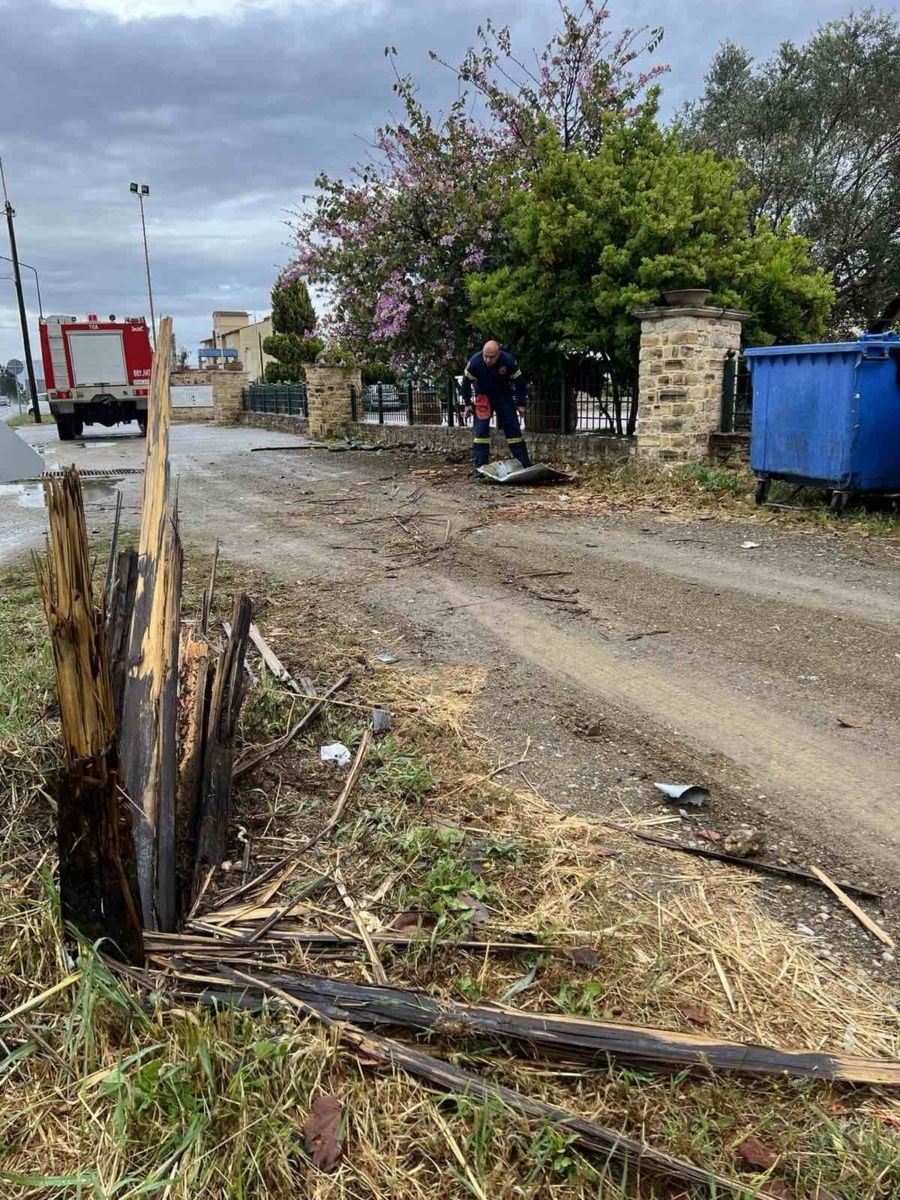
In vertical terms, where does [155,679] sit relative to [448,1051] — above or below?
above

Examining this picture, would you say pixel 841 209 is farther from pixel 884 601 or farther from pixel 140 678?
pixel 140 678

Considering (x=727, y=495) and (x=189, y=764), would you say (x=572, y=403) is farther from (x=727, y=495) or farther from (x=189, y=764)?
(x=189, y=764)

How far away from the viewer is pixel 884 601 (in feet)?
17.0

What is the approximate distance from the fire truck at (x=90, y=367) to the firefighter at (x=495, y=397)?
51.3 ft

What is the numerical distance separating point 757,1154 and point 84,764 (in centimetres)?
173

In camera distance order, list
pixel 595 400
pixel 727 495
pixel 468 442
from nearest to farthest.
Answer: pixel 727 495, pixel 595 400, pixel 468 442

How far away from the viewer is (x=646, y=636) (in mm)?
4762

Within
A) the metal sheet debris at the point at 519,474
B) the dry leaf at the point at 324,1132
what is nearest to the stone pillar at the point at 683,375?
the metal sheet debris at the point at 519,474

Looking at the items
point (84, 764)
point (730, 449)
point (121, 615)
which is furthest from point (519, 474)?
point (84, 764)

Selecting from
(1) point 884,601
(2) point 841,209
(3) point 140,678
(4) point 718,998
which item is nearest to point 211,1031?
(3) point 140,678

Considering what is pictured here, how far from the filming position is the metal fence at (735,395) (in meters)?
9.88

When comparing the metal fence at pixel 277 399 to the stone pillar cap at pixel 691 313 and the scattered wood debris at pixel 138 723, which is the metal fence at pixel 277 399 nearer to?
the stone pillar cap at pixel 691 313

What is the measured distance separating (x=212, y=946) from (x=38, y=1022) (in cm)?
42

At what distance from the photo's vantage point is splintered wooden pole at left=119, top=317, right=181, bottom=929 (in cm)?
222
